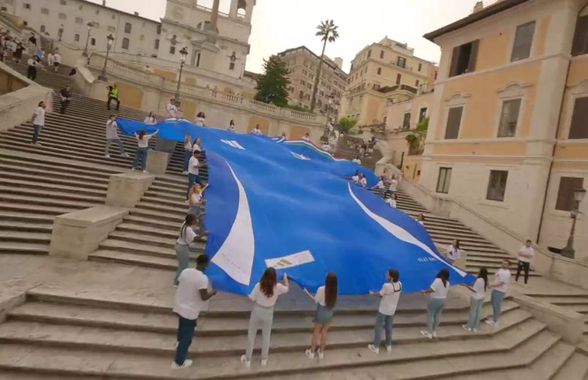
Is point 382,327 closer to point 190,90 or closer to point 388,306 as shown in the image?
point 388,306

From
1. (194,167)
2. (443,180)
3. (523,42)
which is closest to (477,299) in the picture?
(194,167)

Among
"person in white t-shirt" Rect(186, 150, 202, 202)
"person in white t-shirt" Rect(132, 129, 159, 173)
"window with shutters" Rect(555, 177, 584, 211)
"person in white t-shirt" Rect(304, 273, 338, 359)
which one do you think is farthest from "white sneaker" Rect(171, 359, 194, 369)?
"window with shutters" Rect(555, 177, 584, 211)

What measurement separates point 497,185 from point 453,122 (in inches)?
218

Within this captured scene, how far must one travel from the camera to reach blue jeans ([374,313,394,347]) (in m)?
8.12

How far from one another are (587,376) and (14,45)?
3745cm

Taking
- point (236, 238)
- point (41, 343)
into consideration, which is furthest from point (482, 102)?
point (41, 343)

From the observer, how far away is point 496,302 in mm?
10812

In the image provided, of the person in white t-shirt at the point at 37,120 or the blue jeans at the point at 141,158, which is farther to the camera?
the blue jeans at the point at 141,158

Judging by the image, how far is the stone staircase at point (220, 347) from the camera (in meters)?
6.02

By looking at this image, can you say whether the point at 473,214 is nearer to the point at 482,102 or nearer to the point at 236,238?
the point at 482,102

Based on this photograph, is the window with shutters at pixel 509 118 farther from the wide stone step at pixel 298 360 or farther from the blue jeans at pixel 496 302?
the wide stone step at pixel 298 360

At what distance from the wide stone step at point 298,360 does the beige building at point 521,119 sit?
34.6 ft

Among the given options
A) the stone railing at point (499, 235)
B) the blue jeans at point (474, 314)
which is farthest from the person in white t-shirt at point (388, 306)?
the stone railing at point (499, 235)

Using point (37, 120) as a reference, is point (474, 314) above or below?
below
